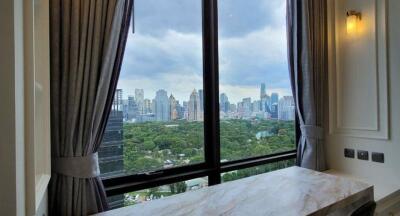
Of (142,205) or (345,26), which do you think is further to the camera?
(345,26)

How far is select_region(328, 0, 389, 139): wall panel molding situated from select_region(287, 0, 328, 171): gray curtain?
17cm

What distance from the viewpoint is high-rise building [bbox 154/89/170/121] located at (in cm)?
198

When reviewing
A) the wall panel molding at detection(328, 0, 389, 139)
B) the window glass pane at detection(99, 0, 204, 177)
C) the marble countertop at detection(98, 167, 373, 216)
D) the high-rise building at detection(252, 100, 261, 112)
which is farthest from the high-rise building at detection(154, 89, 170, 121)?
the wall panel molding at detection(328, 0, 389, 139)

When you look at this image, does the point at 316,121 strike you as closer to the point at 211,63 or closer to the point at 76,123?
the point at 211,63

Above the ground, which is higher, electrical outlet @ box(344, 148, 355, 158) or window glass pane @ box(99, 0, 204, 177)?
window glass pane @ box(99, 0, 204, 177)

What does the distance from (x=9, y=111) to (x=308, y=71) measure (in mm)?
2408

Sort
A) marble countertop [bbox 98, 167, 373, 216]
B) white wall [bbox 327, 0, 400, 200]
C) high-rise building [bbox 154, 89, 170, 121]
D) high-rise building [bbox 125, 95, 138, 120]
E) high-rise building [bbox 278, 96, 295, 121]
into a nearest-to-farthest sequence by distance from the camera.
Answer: marble countertop [bbox 98, 167, 373, 216] → high-rise building [bbox 125, 95, 138, 120] → high-rise building [bbox 154, 89, 170, 121] → white wall [bbox 327, 0, 400, 200] → high-rise building [bbox 278, 96, 295, 121]

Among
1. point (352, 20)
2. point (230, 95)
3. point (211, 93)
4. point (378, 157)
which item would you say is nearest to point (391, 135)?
point (378, 157)

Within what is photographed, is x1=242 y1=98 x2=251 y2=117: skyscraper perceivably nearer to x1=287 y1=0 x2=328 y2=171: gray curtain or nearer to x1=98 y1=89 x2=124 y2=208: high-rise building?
x1=287 y1=0 x2=328 y2=171: gray curtain

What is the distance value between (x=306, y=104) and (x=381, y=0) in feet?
3.60

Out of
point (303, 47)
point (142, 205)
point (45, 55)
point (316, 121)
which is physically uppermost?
point (303, 47)

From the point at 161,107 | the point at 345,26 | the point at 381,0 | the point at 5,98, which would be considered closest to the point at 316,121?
the point at 345,26

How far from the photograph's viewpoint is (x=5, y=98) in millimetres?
684

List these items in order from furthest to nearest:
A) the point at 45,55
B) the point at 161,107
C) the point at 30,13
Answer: the point at 161,107 < the point at 45,55 < the point at 30,13
